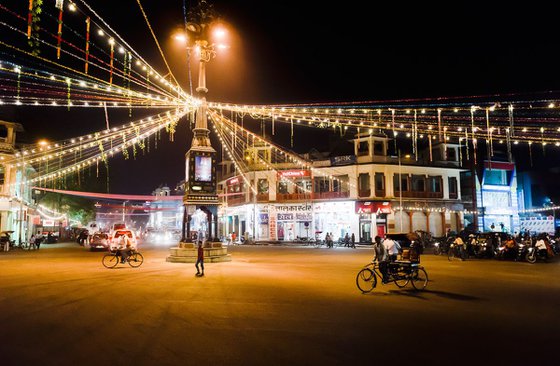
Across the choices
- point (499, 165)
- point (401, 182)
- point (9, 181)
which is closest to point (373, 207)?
point (401, 182)

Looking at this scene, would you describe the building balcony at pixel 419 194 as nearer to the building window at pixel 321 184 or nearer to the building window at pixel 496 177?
the building window at pixel 496 177

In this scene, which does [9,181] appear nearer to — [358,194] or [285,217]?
[285,217]

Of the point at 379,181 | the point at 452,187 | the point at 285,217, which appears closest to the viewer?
the point at 379,181

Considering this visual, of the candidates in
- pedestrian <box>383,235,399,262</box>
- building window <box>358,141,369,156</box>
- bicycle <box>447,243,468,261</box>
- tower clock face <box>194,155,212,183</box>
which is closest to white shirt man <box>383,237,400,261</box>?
pedestrian <box>383,235,399,262</box>

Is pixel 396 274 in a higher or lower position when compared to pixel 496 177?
lower

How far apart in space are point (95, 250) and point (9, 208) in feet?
38.6

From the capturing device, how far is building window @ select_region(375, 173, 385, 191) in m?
42.0

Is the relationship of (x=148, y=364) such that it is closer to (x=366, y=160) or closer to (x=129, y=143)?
(x=129, y=143)

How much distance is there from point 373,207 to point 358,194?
2.11m

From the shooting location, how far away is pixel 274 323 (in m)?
7.67

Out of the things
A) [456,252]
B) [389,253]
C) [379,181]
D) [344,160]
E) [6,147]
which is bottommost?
[456,252]

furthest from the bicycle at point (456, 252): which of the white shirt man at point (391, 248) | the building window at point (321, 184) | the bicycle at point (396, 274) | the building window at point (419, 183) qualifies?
the building window at point (321, 184)

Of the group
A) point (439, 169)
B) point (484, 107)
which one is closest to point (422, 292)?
point (484, 107)

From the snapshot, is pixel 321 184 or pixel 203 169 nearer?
pixel 203 169
